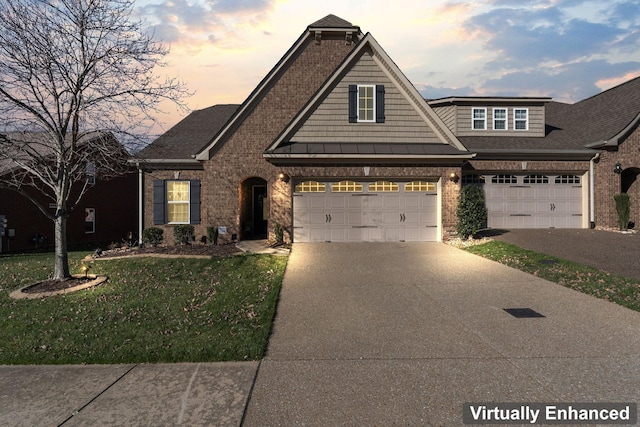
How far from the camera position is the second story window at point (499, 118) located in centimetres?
1772

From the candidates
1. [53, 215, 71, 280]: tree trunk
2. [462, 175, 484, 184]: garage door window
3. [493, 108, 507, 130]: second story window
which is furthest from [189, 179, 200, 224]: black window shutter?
[493, 108, 507, 130]: second story window

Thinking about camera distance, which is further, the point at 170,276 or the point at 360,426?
the point at 170,276

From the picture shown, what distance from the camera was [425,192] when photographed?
1416cm

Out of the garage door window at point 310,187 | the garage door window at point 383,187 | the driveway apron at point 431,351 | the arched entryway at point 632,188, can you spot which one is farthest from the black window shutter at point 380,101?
the arched entryway at point 632,188

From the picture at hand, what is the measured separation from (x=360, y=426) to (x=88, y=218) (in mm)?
25718

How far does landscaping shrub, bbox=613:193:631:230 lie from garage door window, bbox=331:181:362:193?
11.1 meters

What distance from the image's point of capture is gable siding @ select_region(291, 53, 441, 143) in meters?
14.0

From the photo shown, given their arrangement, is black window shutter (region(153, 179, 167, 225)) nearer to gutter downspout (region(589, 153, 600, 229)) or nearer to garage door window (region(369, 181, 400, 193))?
garage door window (region(369, 181, 400, 193))

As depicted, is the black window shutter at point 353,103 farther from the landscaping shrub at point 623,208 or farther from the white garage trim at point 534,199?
the landscaping shrub at point 623,208

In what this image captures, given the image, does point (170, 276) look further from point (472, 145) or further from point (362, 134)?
point (472, 145)

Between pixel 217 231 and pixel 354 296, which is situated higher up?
pixel 217 231

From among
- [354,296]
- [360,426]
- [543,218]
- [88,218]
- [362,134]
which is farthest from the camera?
[88,218]

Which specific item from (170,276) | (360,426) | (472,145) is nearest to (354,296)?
(360,426)

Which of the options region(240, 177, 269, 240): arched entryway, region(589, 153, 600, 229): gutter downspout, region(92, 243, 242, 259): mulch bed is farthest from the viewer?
region(240, 177, 269, 240): arched entryway
